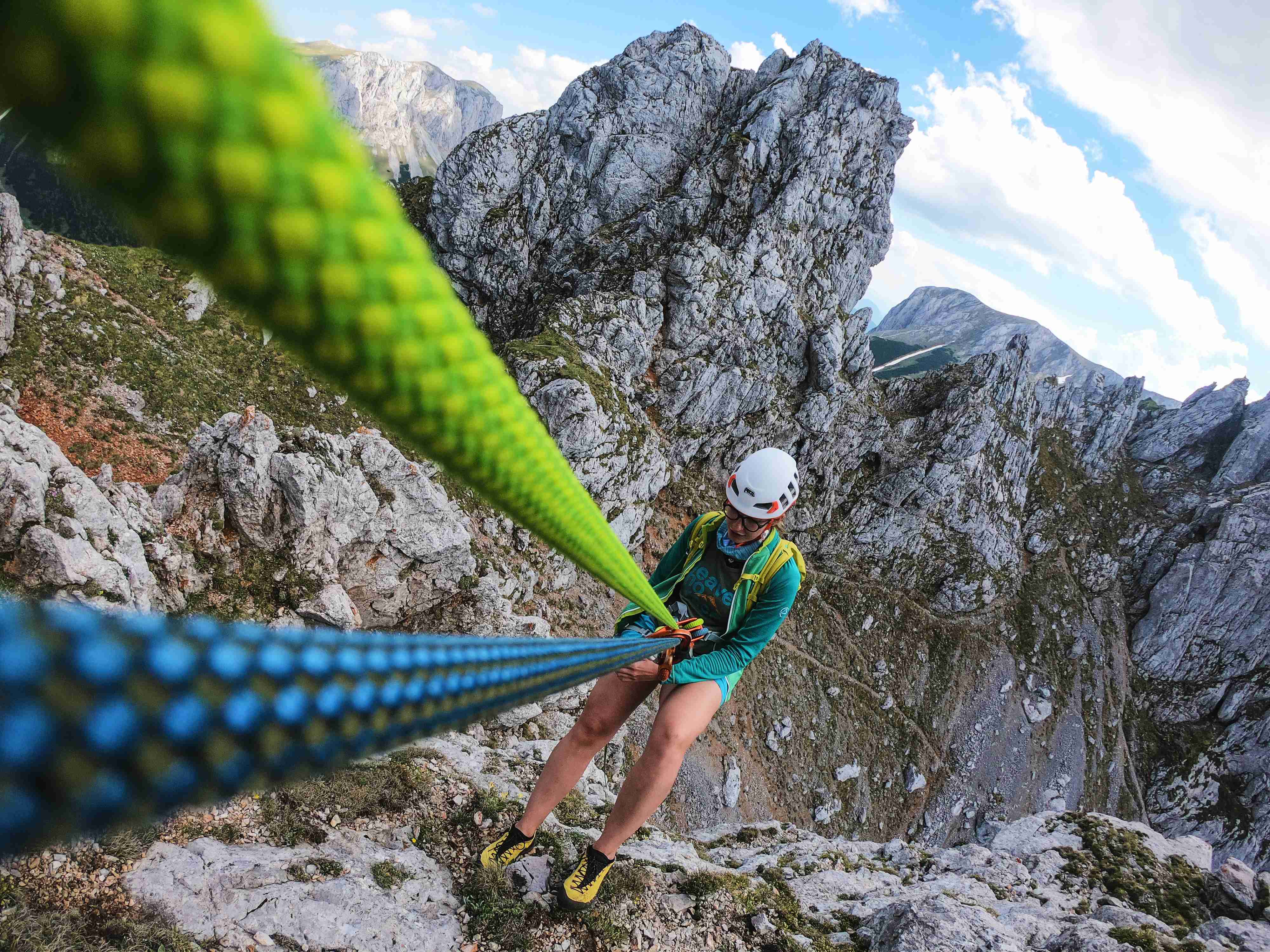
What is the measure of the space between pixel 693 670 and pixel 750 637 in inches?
30.1

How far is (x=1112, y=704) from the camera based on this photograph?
7031 centimetres

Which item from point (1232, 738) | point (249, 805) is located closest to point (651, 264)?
point (249, 805)

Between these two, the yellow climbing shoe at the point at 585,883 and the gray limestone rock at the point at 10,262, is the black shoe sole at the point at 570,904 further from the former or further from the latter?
the gray limestone rock at the point at 10,262

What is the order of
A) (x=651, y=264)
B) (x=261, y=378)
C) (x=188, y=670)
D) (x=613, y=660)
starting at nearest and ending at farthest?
(x=188, y=670) → (x=613, y=660) → (x=261, y=378) → (x=651, y=264)

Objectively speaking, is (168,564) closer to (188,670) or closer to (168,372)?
(188,670)

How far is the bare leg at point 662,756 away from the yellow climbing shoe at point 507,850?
112 cm

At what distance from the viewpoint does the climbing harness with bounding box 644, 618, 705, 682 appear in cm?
588

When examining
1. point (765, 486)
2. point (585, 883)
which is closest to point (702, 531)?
point (765, 486)

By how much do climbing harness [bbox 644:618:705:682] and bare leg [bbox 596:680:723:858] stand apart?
9.9 inches

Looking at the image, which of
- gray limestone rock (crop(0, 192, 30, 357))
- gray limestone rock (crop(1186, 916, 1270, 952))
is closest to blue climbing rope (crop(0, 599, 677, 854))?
gray limestone rock (crop(1186, 916, 1270, 952))

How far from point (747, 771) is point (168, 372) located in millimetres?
44590

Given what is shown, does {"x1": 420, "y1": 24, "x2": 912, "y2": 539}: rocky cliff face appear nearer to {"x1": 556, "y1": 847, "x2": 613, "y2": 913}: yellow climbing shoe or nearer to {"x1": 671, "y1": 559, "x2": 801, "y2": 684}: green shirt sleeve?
{"x1": 671, "y1": 559, "x2": 801, "y2": 684}: green shirt sleeve

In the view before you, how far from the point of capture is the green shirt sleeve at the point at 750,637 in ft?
19.9

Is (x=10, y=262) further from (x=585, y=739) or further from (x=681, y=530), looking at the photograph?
(x=681, y=530)
